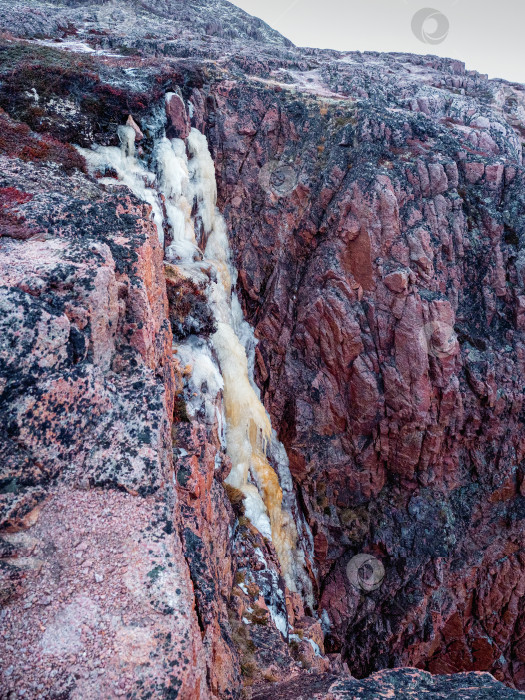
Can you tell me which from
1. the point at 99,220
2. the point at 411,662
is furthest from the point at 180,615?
the point at 411,662

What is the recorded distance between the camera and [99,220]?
9.95 m

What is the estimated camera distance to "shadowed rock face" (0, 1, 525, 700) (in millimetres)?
7816

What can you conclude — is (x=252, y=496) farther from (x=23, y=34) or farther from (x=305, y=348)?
(x=23, y=34)

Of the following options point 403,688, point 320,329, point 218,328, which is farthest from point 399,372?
point 403,688

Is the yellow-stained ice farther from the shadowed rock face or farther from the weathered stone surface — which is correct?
the weathered stone surface

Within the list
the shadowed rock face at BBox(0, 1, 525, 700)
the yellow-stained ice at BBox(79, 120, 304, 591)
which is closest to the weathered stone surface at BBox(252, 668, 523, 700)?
the shadowed rock face at BBox(0, 1, 525, 700)

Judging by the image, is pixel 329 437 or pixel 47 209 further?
pixel 329 437

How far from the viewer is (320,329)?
21.2 metres

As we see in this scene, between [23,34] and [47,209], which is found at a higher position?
[23,34]

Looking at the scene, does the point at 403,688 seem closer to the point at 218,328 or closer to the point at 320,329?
the point at 218,328

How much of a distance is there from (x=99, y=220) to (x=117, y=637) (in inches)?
348

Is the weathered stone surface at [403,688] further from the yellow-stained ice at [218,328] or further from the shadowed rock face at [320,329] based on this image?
the yellow-stained ice at [218,328]

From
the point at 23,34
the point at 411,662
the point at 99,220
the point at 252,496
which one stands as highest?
the point at 23,34

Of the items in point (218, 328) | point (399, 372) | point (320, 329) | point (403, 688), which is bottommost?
point (403, 688)
